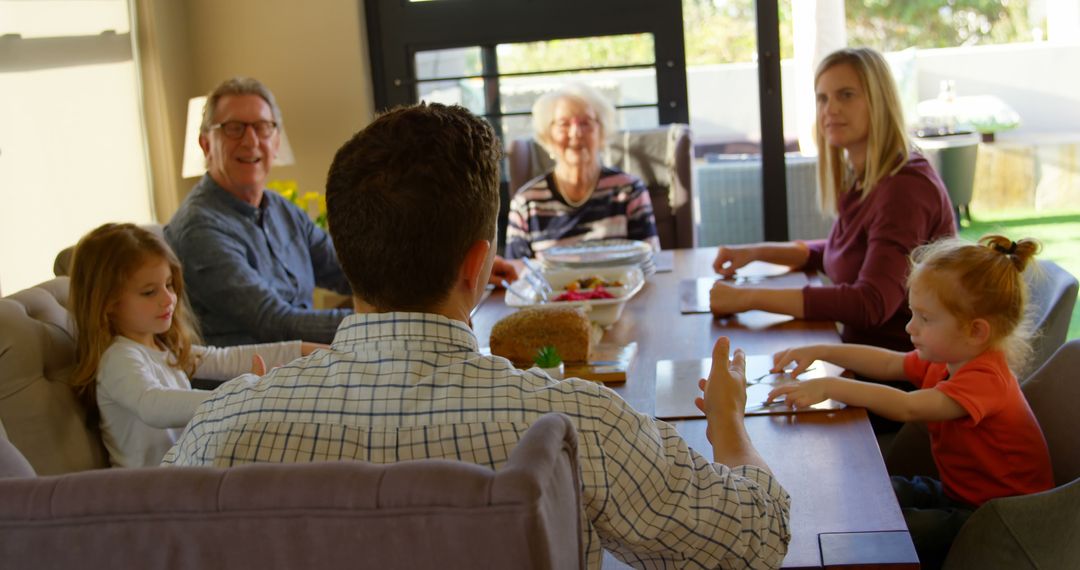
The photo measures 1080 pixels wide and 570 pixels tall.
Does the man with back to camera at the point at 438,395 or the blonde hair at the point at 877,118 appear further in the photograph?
the blonde hair at the point at 877,118

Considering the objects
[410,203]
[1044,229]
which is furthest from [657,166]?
[1044,229]

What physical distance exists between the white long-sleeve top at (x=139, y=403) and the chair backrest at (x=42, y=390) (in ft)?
0.16

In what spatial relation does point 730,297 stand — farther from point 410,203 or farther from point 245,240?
point 410,203

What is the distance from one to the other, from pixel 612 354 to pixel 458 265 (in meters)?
1.05

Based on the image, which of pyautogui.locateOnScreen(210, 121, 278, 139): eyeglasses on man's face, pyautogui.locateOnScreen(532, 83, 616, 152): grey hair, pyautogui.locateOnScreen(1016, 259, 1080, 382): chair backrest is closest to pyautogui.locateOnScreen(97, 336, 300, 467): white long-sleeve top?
pyautogui.locateOnScreen(210, 121, 278, 139): eyeglasses on man's face

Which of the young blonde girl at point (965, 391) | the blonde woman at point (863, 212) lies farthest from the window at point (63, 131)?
the young blonde girl at point (965, 391)

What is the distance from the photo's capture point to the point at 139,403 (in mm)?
2004

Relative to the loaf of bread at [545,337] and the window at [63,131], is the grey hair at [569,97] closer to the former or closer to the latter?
the window at [63,131]

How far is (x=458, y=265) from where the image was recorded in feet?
3.88

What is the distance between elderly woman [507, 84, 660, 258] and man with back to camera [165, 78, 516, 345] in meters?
0.74

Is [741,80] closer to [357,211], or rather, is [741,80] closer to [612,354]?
[612,354]

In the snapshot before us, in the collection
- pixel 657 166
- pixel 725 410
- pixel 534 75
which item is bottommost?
pixel 725 410

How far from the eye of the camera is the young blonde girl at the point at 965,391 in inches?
71.4

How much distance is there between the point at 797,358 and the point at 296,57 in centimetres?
343
